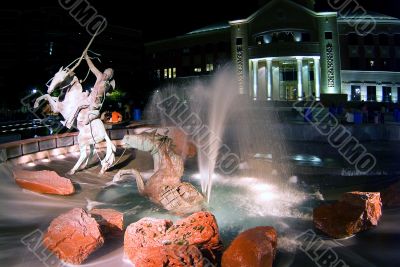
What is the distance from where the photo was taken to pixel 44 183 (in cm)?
930

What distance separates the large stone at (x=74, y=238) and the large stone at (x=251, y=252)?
7.58ft

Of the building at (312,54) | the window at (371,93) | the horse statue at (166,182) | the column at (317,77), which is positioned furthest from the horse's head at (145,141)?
the window at (371,93)

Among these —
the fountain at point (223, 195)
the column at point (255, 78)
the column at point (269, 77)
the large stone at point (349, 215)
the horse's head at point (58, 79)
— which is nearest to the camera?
the fountain at point (223, 195)

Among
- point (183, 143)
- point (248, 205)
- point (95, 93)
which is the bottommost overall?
point (248, 205)

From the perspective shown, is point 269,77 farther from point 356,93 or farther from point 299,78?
point 356,93

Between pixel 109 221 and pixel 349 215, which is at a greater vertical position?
pixel 109 221

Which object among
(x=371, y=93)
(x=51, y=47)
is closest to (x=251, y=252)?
(x=371, y=93)

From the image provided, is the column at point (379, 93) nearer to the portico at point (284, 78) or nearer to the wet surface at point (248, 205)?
the portico at point (284, 78)

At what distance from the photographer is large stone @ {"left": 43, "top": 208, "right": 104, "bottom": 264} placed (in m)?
5.78

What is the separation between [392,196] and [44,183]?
9032mm

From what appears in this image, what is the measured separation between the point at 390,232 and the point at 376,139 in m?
14.1

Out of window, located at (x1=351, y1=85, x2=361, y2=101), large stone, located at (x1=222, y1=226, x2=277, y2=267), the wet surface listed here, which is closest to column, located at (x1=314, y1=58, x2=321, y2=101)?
window, located at (x1=351, y1=85, x2=361, y2=101)

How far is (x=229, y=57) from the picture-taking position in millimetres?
48125

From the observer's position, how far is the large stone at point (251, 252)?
5.28 meters
